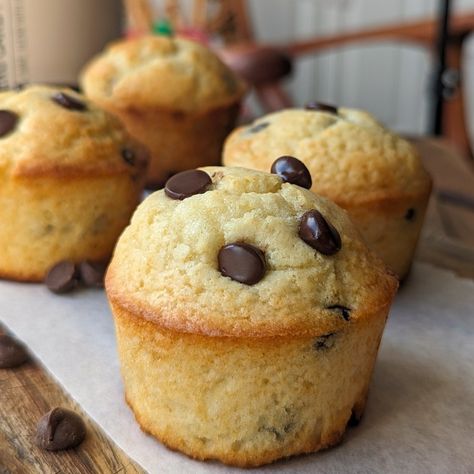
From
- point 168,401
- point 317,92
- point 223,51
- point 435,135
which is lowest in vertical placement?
point 317,92

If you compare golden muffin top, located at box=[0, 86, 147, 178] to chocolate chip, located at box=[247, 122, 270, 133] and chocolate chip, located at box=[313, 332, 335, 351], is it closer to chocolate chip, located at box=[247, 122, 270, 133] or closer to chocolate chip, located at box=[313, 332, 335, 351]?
chocolate chip, located at box=[247, 122, 270, 133]

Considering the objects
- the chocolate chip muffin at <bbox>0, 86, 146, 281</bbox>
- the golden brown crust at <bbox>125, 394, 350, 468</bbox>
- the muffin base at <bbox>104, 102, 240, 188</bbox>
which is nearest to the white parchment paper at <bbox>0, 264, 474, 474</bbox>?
the golden brown crust at <bbox>125, 394, 350, 468</bbox>

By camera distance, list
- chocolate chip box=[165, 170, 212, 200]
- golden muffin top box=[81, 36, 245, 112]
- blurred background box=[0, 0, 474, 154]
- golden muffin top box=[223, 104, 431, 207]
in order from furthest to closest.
Answer: blurred background box=[0, 0, 474, 154], golden muffin top box=[81, 36, 245, 112], golden muffin top box=[223, 104, 431, 207], chocolate chip box=[165, 170, 212, 200]

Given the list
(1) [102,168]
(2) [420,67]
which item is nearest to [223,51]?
(1) [102,168]

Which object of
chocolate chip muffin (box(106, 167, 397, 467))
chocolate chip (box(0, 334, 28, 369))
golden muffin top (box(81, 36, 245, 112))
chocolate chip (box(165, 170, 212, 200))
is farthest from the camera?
golden muffin top (box(81, 36, 245, 112))

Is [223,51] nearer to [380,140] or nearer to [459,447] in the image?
[380,140]

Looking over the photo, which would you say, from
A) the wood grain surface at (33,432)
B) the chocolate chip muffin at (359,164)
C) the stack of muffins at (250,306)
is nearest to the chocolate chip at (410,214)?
the chocolate chip muffin at (359,164)
